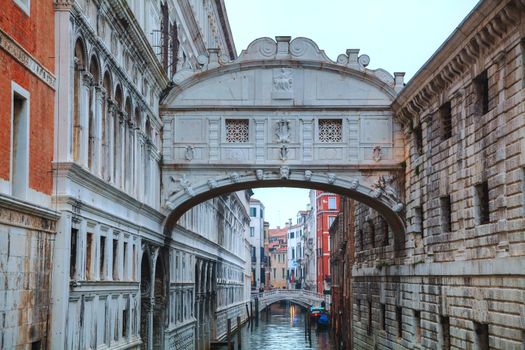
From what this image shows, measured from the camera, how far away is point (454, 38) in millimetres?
17094

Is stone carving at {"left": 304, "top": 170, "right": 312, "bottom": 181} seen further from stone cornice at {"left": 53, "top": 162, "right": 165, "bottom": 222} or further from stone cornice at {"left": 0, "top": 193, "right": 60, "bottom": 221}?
stone cornice at {"left": 0, "top": 193, "right": 60, "bottom": 221}

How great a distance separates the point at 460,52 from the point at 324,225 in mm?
67451

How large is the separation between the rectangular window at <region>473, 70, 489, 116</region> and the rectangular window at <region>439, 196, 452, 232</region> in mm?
3038

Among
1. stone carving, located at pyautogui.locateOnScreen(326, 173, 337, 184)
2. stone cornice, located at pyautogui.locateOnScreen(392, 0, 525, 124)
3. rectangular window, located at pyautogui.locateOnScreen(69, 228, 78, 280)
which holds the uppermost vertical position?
stone cornice, located at pyautogui.locateOnScreen(392, 0, 525, 124)

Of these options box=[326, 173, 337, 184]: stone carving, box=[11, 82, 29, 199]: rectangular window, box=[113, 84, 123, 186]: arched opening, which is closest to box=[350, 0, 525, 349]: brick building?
box=[326, 173, 337, 184]: stone carving

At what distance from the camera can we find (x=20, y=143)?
485 inches

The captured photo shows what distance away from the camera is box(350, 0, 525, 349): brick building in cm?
1466

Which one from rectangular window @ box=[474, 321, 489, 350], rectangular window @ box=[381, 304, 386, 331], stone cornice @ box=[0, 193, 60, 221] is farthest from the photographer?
rectangular window @ box=[381, 304, 386, 331]

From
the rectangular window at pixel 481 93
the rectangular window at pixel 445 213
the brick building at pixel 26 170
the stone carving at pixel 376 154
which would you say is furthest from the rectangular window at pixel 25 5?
the stone carving at pixel 376 154

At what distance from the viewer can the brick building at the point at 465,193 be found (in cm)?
1466

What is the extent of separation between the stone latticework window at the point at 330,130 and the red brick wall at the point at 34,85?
10713mm

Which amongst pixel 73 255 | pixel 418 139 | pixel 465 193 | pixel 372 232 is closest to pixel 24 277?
pixel 73 255

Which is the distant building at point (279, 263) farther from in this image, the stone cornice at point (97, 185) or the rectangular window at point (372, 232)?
the stone cornice at point (97, 185)

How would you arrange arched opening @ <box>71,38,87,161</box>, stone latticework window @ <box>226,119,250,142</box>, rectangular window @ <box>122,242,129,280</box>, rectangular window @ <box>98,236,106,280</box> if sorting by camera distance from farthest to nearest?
1. stone latticework window @ <box>226,119,250,142</box>
2. rectangular window @ <box>122,242,129,280</box>
3. rectangular window @ <box>98,236,106,280</box>
4. arched opening @ <box>71,38,87,161</box>
